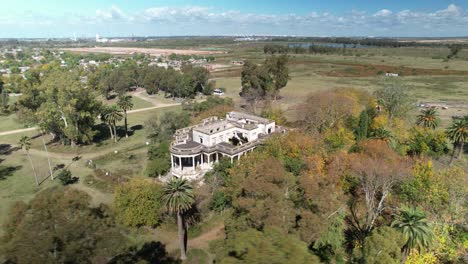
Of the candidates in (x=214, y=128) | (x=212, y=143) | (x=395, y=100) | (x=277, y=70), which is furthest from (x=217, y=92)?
(x=212, y=143)

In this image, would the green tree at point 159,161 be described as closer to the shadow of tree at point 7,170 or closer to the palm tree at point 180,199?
the palm tree at point 180,199

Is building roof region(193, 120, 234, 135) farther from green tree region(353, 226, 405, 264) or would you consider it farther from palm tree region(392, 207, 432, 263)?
palm tree region(392, 207, 432, 263)

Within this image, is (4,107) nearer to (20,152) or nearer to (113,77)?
(113,77)

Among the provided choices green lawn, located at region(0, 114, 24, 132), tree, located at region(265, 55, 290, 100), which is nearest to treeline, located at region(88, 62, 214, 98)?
green lawn, located at region(0, 114, 24, 132)

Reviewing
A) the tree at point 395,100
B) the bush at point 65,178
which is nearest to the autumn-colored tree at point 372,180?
the tree at point 395,100

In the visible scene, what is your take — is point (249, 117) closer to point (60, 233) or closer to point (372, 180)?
point (372, 180)

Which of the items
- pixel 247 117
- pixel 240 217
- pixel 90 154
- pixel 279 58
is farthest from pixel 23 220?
pixel 279 58
